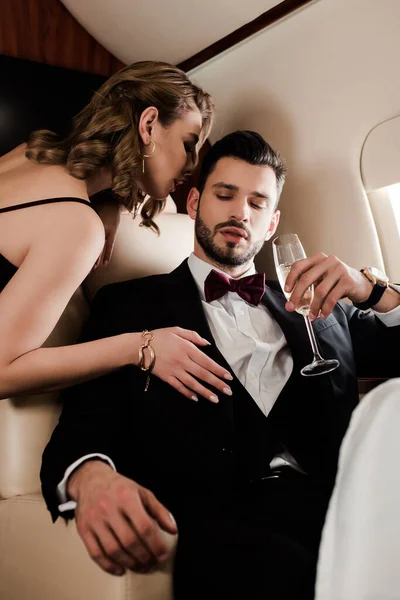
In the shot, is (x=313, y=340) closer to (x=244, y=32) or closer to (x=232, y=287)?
(x=232, y=287)

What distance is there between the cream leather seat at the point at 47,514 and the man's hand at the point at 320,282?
2.33ft

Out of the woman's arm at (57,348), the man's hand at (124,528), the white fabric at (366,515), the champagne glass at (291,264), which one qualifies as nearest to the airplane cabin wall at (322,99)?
the champagne glass at (291,264)

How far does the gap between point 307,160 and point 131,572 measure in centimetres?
204

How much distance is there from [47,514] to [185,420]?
41 cm

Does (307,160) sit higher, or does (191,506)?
(307,160)

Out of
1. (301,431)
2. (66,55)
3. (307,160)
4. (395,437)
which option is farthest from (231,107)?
(395,437)

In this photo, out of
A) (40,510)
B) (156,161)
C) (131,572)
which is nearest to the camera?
(131,572)

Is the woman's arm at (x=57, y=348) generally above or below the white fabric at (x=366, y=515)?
above

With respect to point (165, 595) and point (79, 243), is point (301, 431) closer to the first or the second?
point (165, 595)

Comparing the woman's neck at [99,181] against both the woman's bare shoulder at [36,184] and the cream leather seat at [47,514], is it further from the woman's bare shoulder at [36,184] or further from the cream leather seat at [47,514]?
the cream leather seat at [47,514]

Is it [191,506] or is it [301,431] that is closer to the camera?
[191,506]

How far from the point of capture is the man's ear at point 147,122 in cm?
188

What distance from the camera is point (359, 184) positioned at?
7.88 ft

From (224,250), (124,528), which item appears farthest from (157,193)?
(124,528)
